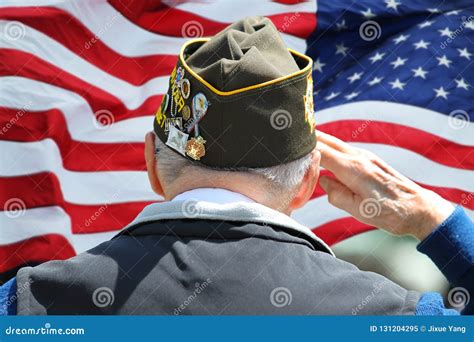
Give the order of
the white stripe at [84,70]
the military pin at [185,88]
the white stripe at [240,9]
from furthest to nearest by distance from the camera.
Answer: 1. the white stripe at [240,9]
2. the white stripe at [84,70]
3. the military pin at [185,88]

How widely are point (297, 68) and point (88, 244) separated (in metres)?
2.01

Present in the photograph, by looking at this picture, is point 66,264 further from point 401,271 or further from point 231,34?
point 401,271

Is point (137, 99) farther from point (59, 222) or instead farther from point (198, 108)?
point (198, 108)

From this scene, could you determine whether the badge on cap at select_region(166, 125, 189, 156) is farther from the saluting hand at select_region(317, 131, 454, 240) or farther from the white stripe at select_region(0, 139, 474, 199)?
the white stripe at select_region(0, 139, 474, 199)

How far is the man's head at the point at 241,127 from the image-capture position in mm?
1926

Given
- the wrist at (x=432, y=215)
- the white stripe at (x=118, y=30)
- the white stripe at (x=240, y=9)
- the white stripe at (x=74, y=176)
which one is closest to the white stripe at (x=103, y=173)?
the white stripe at (x=74, y=176)

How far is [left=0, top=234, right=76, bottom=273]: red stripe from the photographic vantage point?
12.1 ft

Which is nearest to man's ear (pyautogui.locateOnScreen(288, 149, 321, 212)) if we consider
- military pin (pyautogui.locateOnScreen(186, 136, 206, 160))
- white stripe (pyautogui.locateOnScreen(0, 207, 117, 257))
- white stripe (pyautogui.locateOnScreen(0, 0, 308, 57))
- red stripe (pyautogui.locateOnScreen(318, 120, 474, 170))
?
military pin (pyautogui.locateOnScreen(186, 136, 206, 160))

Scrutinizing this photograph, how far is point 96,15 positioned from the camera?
4059mm

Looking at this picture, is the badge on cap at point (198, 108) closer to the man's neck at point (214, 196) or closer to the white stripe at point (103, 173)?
the man's neck at point (214, 196)

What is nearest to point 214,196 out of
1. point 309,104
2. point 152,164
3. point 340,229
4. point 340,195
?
point 152,164

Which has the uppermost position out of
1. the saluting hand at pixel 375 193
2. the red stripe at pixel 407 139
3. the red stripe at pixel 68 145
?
the saluting hand at pixel 375 193

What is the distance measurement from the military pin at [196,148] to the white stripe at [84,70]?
81.8 inches

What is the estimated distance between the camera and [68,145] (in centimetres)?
389
